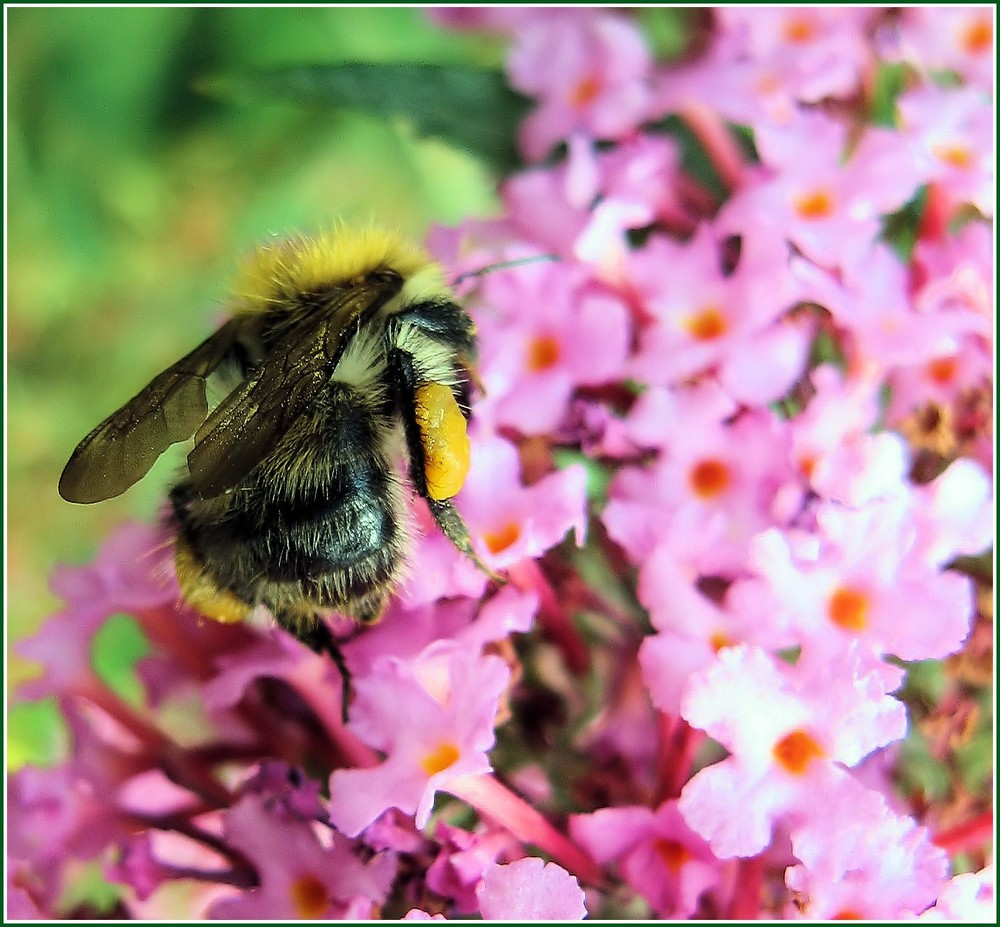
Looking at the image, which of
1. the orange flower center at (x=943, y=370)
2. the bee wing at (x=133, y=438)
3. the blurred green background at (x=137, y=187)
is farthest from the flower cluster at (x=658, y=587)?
the blurred green background at (x=137, y=187)

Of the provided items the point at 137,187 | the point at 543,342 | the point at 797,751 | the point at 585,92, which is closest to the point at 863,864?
the point at 797,751

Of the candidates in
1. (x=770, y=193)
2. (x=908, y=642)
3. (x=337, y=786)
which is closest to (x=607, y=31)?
(x=770, y=193)

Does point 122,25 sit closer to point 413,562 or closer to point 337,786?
point 413,562

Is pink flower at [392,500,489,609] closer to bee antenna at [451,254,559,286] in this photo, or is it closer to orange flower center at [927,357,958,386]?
bee antenna at [451,254,559,286]

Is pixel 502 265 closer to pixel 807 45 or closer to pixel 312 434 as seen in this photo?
pixel 312 434

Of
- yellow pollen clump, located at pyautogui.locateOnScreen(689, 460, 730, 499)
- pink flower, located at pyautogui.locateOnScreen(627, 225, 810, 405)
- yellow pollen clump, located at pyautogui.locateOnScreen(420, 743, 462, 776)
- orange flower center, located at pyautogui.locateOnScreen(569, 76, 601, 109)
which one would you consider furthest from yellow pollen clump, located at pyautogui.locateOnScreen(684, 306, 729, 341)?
yellow pollen clump, located at pyautogui.locateOnScreen(420, 743, 462, 776)
